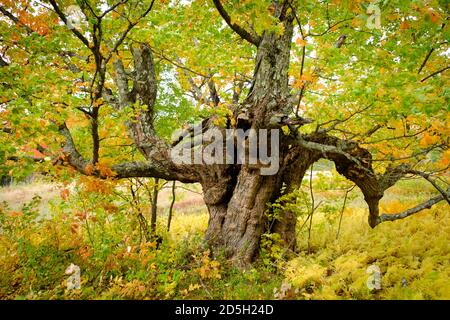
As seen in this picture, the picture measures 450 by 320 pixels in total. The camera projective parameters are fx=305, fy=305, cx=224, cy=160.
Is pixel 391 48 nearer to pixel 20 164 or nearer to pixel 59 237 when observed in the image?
pixel 20 164

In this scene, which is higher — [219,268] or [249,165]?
[249,165]

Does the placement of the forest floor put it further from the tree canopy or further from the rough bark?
the tree canopy

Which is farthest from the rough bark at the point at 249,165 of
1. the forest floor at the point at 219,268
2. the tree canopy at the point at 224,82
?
the forest floor at the point at 219,268

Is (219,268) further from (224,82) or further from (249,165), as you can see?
(224,82)

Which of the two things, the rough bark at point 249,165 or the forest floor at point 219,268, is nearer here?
the forest floor at point 219,268

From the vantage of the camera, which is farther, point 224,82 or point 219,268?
point 224,82

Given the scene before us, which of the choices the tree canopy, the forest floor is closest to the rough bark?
the tree canopy

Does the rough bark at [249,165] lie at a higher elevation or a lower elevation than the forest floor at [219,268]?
higher

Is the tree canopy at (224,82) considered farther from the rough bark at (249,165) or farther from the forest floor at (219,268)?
the forest floor at (219,268)

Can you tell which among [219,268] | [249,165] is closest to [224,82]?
[249,165]

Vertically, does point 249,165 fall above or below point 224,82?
below

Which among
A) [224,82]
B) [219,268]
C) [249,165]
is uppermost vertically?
[224,82]
